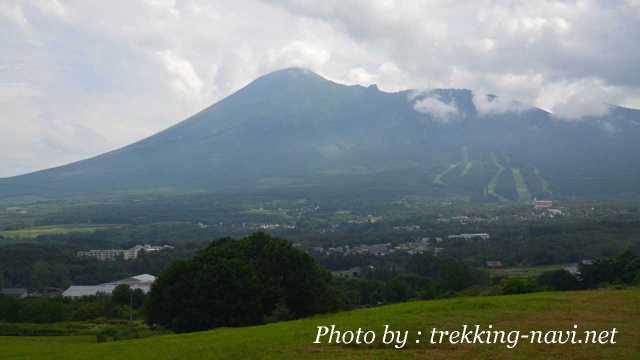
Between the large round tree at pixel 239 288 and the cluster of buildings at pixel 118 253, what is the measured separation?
45.1 metres

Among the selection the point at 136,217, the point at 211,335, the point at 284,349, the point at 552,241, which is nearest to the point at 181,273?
the point at 211,335

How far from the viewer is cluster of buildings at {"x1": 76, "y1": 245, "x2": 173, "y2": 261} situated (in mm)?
72375

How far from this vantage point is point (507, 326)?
1802 centimetres

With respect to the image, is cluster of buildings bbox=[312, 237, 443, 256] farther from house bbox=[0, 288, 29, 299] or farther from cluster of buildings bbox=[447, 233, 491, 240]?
house bbox=[0, 288, 29, 299]

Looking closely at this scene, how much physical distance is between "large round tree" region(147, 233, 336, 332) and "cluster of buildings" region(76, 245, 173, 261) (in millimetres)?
45092

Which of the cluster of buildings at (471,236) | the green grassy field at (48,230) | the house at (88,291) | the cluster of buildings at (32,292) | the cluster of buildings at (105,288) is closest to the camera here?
the house at (88,291)

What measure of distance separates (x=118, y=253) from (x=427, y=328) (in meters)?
62.2

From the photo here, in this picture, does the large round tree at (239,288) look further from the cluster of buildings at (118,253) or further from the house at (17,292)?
the cluster of buildings at (118,253)

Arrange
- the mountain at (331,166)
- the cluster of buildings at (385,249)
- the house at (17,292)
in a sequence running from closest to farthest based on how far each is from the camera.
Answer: the house at (17,292) < the cluster of buildings at (385,249) < the mountain at (331,166)

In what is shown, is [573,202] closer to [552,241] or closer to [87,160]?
[552,241]

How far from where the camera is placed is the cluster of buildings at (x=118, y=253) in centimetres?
7238

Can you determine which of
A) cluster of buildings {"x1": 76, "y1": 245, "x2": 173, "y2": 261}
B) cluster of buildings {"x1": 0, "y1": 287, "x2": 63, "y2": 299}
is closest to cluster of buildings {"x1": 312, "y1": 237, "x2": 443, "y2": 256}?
cluster of buildings {"x1": 76, "y1": 245, "x2": 173, "y2": 261}

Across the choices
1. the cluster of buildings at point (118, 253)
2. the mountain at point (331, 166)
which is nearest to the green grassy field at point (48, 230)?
the cluster of buildings at point (118, 253)

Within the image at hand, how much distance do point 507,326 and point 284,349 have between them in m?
5.48
